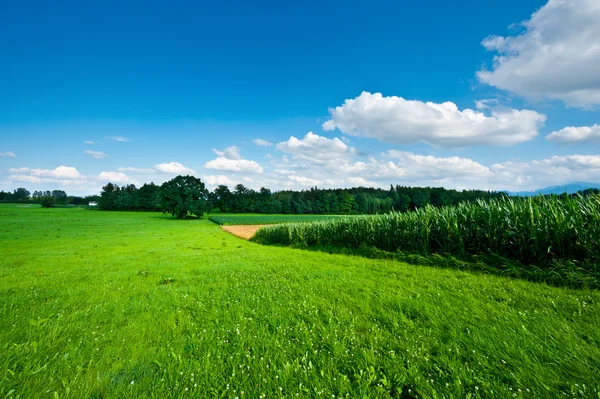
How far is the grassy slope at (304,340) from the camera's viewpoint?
10.7 ft

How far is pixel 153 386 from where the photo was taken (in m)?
3.27

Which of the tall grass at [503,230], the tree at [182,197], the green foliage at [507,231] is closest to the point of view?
the green foliage at [507,231]

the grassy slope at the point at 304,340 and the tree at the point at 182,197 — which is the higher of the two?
the tree at the point at 182,197

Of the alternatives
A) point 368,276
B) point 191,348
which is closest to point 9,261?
point 191,348

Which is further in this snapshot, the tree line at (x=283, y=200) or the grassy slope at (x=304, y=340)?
the tree line at (x=283, y=200)

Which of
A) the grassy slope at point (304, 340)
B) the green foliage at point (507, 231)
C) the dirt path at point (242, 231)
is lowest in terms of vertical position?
the dirt path at point (242, 231)

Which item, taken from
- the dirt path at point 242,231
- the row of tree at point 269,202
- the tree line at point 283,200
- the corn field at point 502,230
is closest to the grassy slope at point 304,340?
the corn field at point 502,230

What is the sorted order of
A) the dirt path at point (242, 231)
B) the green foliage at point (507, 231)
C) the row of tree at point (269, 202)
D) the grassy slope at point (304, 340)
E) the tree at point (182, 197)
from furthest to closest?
the row of tree at point (269, 202), the tree at point (182, 197), the dirt path at point (242, 231), the green foliage at point (507, 231), the grassy slope at point (304, 340)

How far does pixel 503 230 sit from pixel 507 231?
0.73ft

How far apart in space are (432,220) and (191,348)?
38.6ft

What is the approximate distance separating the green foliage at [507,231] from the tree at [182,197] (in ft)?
222

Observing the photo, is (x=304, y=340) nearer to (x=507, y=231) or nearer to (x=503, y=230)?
(x=507, y=231)

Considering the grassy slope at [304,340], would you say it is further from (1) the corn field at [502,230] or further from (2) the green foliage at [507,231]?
(1) the corn field at [502,230]

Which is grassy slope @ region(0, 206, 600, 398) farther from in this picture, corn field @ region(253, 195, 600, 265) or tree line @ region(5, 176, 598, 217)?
tree line @ region(5, 176, 598, 217)
